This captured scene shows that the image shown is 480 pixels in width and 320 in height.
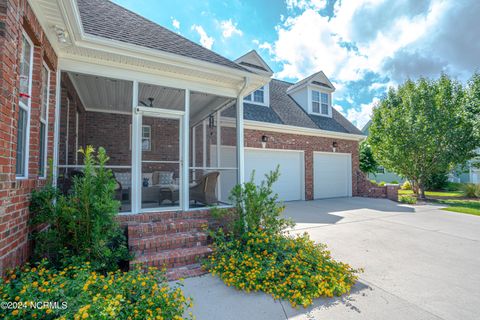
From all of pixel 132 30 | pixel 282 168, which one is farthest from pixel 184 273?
pixel 282 168

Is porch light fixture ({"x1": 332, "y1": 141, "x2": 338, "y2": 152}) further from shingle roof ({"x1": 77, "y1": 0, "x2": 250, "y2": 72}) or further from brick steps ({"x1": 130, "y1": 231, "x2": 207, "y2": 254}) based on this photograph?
brick steps ({"x1": 130, "y1": 231, "x2": 207, "y2": 254})

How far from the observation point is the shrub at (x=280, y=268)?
3.04 meters

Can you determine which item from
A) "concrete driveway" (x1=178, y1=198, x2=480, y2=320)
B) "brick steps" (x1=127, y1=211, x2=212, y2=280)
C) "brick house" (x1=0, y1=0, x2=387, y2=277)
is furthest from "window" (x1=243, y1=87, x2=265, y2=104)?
"brick steps" (x1=127, y1=211, x2=212, y2=280)

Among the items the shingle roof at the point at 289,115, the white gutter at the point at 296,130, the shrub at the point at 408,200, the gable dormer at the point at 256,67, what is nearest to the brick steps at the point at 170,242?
the white gutter at the point at 296,130

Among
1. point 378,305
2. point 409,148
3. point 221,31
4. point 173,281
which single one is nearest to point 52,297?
point 173,281

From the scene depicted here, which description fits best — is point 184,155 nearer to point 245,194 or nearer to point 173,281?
point 245,194

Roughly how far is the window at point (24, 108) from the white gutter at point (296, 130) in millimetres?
6840

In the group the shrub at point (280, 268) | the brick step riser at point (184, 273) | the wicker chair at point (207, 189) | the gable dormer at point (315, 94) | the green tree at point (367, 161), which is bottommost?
the brick step riser at point (184, 273)

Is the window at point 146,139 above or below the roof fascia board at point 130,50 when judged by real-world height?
below

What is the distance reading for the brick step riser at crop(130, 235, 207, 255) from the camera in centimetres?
376

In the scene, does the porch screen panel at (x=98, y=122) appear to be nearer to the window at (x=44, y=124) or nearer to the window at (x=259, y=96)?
the window at (x=44, y=124)

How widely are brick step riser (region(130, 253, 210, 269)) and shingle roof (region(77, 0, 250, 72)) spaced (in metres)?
3.65

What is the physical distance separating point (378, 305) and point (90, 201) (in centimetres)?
385

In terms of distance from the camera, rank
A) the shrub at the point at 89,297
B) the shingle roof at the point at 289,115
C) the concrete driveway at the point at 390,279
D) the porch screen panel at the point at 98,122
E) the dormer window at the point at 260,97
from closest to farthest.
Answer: the shrub at the point at 89,297
the concrete driveway at the point at 390,279
the porch screen panel at the point at 98,122
the shingle roof at the point at 289,115
the dormer window at the point at 260,97
